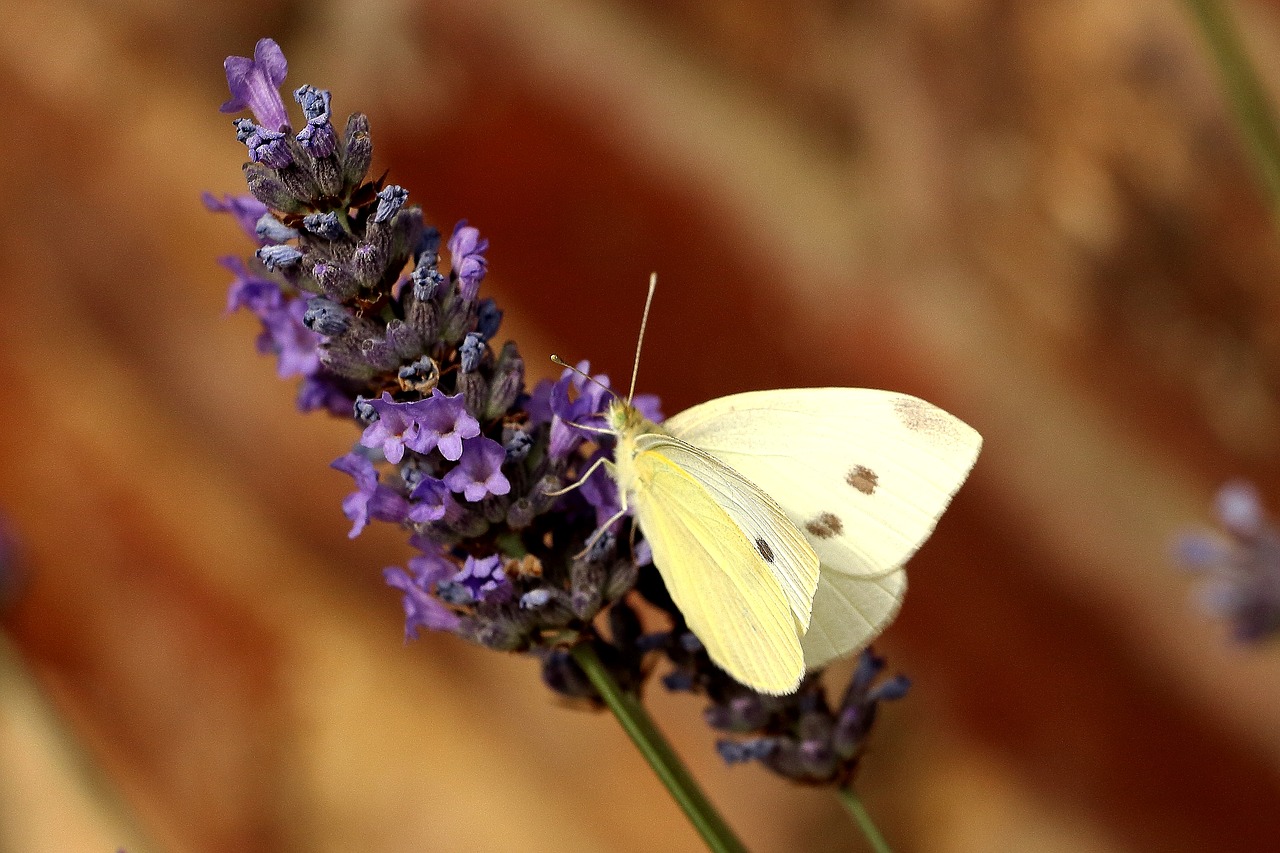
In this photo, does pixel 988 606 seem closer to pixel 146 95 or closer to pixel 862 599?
pixel 862 599

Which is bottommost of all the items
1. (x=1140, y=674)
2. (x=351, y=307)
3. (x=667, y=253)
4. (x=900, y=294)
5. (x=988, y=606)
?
(x=1140, y=674)

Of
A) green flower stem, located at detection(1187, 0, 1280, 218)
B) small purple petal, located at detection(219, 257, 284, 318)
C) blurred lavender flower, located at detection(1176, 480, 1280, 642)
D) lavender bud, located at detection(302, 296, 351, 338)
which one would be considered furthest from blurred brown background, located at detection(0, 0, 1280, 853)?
lavender bud, located at detection(302, 296, 351, 338)

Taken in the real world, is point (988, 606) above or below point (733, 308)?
below

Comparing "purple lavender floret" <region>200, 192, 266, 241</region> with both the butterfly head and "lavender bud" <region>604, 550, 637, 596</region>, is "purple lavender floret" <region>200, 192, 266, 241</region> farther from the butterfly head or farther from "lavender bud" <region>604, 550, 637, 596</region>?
"lavender bud" <region>604, 550, 637, 596</region>

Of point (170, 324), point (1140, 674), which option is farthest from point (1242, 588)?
point (170, 324)

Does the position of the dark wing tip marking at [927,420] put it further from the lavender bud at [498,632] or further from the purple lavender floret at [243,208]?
the purple lavender floret at [243,208]

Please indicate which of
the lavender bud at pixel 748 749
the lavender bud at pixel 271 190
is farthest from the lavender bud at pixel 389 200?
the lavender bud at pixel 748 749

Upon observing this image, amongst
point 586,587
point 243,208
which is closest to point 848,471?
point 586,587
